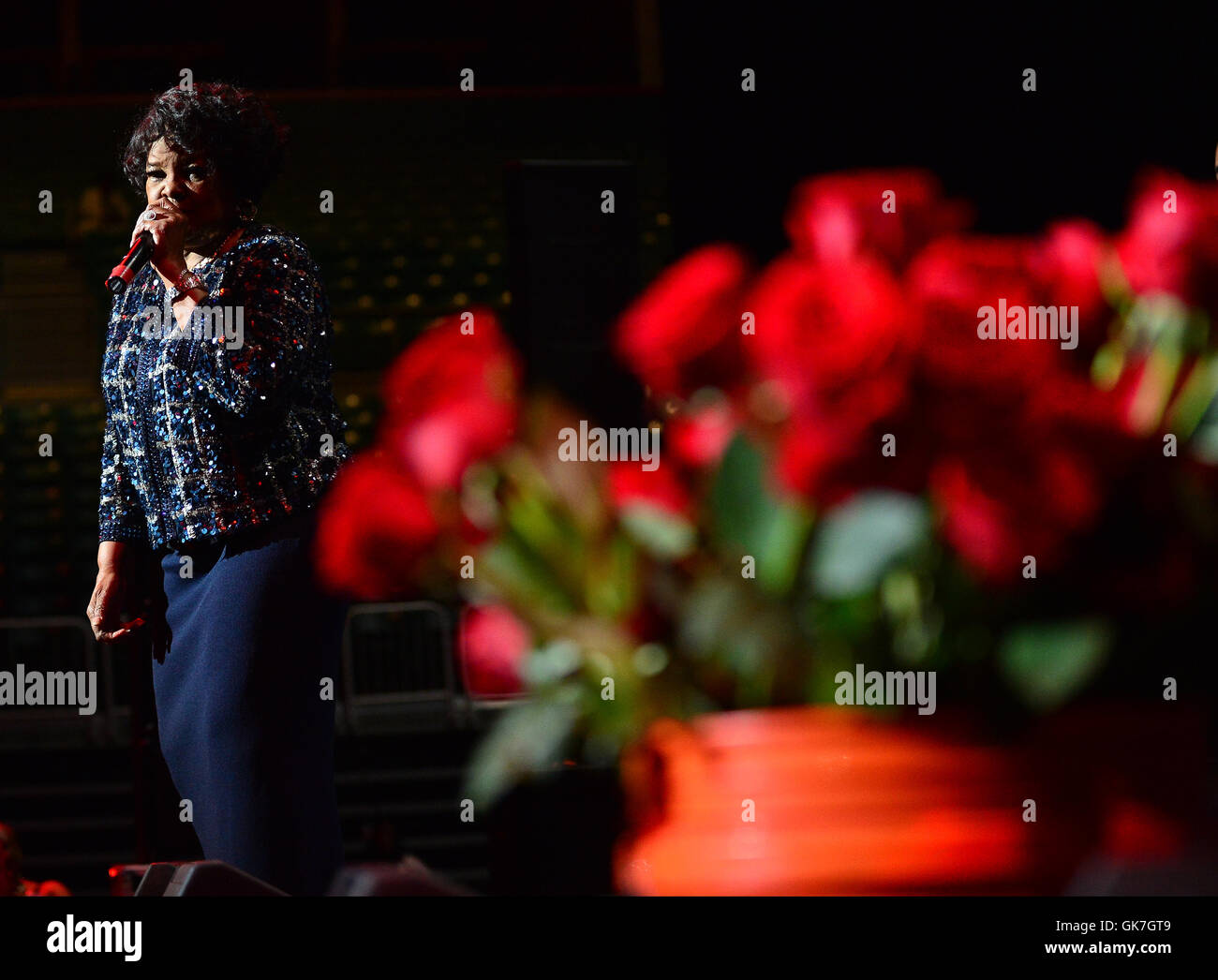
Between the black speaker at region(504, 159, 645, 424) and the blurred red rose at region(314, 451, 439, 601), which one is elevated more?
the black speaker at region(504, 159, 645, 424)

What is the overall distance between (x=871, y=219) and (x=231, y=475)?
0.92 meters

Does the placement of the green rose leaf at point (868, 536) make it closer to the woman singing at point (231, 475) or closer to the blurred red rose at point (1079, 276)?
the blurred red rose at point (1079, 276)

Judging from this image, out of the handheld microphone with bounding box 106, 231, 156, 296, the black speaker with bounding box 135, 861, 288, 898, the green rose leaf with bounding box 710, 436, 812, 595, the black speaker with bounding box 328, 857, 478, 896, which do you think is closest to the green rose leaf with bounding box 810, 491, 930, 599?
the green rose leaf with bounding box 710, 436, 812, 595

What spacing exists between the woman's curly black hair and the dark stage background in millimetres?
334

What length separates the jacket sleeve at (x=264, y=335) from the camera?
1281 mm

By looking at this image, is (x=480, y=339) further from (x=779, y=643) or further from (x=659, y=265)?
(x=659, y=265)

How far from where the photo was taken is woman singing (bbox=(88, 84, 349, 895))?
50.5 inches

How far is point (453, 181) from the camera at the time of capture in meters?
6.62

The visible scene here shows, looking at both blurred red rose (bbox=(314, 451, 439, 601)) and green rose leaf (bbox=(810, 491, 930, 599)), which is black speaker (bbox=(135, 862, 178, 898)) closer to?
blurred red rose (bbox=(314, 451, 439, 601))

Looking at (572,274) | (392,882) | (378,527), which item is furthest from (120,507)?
(378,527)

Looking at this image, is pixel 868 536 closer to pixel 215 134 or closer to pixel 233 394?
pixel 233 394

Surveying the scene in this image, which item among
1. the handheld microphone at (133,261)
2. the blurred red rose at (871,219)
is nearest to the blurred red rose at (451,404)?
the blurred red rose at (871,219)
